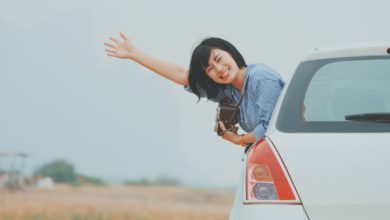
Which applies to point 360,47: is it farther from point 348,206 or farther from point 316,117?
point 348,206

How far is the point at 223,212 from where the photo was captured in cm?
1402

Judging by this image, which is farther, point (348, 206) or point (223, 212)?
point (223, 212)

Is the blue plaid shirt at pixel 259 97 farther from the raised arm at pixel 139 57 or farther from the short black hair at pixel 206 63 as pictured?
the raised arm at pixel 139 57

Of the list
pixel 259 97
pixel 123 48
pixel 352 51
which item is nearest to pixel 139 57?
pixel 123 48

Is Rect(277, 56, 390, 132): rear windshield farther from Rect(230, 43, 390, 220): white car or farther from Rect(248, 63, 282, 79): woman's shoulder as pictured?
Rect(248, 63, 282, 79): woman's shoulder

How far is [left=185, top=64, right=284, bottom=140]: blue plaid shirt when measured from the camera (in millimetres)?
4621

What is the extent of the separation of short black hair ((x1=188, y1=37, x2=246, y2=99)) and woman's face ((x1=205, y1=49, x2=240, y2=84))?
36 mm

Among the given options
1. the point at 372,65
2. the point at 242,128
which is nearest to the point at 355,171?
the point at 372,65

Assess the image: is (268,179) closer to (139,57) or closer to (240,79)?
(240,79)

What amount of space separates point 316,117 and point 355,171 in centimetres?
34

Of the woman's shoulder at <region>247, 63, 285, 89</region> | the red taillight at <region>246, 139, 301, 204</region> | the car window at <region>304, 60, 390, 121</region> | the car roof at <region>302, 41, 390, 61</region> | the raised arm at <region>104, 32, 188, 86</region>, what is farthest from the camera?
the raised arm at <region>104, 32, 188, 86</region>

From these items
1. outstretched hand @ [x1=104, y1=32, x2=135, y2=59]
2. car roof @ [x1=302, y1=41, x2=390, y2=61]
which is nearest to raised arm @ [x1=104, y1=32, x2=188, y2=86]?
outstretched hand @ [x1=104, y1=32, x2=135, y2=59]

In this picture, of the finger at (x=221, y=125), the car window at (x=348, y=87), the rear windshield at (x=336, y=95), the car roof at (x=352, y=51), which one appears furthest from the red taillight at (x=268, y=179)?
the finger at (x=221, y=125)

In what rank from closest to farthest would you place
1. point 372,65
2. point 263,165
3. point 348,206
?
1. point 348,206
2. point 263,165
3. point 372,65
